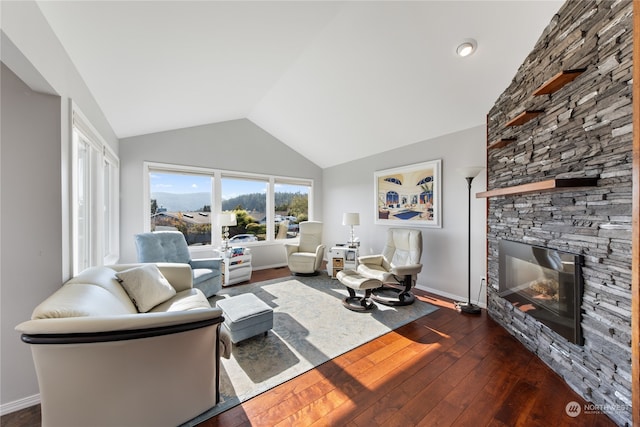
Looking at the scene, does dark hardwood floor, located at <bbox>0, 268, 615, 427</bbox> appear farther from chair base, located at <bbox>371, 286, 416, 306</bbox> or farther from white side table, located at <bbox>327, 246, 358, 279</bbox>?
white side table, located at <bbox>327, 246, 358, 279</bbox>

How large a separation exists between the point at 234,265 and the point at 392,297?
2.64 m

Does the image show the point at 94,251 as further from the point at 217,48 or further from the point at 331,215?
the point at 331,215

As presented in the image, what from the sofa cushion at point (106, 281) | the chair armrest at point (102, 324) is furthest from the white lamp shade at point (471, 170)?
the sofa cushion at point (106, 281)

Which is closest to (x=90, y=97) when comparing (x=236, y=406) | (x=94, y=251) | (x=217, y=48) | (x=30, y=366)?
(x=217, y=48)

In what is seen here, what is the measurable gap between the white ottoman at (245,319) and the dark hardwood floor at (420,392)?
64 centimetres

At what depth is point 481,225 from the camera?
3.10m


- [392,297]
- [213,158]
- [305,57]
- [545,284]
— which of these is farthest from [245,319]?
[213,158]

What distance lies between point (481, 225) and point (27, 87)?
14.6ft

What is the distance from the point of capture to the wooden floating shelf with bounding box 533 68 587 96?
166cm

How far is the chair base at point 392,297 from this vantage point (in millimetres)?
3184

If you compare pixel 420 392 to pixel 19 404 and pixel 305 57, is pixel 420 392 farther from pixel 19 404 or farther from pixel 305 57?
pixel 305 57

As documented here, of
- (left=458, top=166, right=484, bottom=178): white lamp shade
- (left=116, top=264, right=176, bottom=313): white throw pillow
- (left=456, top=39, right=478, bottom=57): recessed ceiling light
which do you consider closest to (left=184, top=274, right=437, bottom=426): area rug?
(left=116, top=264, right=176, bottom=313): white throw pillow

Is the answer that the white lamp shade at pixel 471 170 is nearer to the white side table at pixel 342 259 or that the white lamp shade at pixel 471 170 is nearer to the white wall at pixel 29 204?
the white side table at pixel 342 259

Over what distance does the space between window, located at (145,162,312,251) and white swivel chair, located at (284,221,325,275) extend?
79 cm
